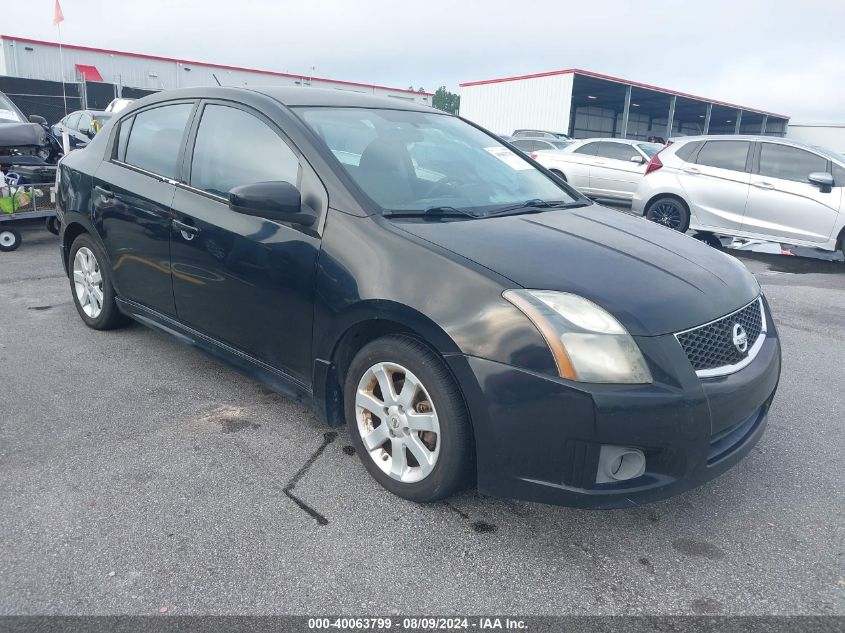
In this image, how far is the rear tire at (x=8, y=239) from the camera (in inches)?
295

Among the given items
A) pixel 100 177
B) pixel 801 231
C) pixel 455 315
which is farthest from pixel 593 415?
pixel 801 231

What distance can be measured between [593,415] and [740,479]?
47.8 inches

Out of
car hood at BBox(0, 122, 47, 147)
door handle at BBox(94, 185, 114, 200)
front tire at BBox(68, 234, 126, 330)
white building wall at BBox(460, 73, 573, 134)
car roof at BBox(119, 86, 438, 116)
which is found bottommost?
front tire at BBox(68, 234, 126, 330)

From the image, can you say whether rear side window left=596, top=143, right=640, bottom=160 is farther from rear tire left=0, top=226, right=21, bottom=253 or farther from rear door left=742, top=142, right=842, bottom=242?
rear tire left=0, top=226, right=21, bottom=253

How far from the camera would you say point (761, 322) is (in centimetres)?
286

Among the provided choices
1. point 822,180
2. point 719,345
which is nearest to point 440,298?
point 719,345

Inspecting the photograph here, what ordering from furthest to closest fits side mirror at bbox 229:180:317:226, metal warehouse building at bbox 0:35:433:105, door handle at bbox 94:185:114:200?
metal warehouse building at bbox 0:35:433:105 → door handle at bbox 94:185:114:200 → side mirror at bbox 229:180:317:226

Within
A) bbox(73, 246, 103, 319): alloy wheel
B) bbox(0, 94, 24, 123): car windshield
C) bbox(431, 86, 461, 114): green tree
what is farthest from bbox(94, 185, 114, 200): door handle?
bbox(431, 86, 461, 114): green tree

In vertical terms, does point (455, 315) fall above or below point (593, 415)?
above

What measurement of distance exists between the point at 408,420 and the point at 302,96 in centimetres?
187

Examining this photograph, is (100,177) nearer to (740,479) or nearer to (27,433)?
(27,433)

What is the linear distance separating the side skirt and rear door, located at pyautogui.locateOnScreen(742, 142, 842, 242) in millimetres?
7624

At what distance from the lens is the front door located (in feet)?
9.64

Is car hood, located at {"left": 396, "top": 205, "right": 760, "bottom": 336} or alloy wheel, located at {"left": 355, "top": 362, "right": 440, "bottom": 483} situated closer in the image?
car hood, located at {"left": 396, "top": 205, "right": 760, "bottom": 336}
